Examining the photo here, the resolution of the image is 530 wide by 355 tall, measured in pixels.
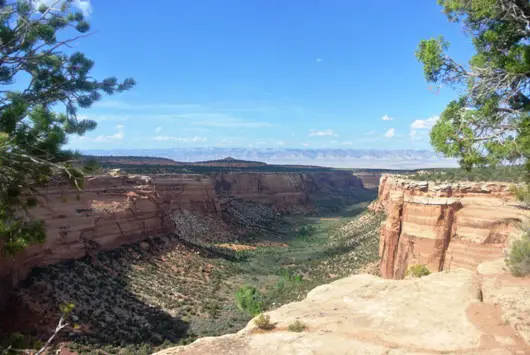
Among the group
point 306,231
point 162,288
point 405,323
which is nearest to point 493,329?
point 405,323

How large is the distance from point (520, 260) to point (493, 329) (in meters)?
4.53

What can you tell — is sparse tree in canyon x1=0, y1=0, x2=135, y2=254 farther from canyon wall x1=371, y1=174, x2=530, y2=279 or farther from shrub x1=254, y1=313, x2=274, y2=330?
canyon wall x1=371, y1=174, x2=530, y2=279

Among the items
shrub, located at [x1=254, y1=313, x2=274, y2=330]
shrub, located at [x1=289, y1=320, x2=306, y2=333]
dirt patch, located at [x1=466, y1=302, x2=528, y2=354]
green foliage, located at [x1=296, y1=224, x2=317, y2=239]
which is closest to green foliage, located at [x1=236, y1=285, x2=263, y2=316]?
shrub, located at [x1=254, y1=313, x2=274, y2=330]

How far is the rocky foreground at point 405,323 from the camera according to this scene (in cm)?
812

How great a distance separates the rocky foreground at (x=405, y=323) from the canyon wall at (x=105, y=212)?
5.39 meters

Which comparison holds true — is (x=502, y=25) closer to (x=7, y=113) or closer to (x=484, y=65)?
(x=484, y=65)

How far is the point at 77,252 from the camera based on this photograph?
2642 centimetres

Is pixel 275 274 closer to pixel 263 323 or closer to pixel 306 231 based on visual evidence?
pixel 306 231

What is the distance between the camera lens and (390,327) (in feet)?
29.8

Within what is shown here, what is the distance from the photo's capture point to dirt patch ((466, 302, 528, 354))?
7844mm

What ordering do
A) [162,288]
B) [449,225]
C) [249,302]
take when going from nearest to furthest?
[449,225] → [249,302] → [162,288]

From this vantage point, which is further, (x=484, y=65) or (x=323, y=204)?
(x=323, y=204)

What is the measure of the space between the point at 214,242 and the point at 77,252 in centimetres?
2579

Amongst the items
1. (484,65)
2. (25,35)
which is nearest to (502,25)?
(484,65)
